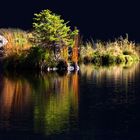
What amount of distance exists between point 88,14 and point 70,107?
98.7 feet

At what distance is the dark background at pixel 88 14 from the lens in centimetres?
3891

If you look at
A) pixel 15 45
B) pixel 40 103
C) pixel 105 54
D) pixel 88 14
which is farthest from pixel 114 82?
pixel 88 14

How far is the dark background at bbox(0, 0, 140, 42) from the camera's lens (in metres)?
38.9

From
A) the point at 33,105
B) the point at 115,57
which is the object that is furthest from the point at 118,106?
the point at 115,57

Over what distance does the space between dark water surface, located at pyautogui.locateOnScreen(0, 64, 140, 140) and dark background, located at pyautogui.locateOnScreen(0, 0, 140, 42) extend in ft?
64.9

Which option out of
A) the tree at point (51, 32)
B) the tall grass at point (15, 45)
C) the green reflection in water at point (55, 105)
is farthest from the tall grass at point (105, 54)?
the green reflection in water at point (55, 105)

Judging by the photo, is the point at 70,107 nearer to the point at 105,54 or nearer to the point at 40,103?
the point at 40,103

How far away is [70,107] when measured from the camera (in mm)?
12602

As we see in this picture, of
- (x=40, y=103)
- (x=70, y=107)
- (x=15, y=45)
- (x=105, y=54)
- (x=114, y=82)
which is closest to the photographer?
(x=70, y=107)

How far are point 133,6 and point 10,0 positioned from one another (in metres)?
8.42

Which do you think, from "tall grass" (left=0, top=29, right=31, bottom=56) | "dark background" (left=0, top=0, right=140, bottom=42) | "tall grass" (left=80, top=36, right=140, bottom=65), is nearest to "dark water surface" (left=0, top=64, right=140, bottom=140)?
"tall grass" (left=0, top=29, right=31, bottom=56)

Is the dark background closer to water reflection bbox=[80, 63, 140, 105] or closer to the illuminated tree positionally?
the illuminated tree

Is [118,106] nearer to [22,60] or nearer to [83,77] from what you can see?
[83,77]

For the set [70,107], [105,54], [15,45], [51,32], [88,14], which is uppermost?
[88,14]
